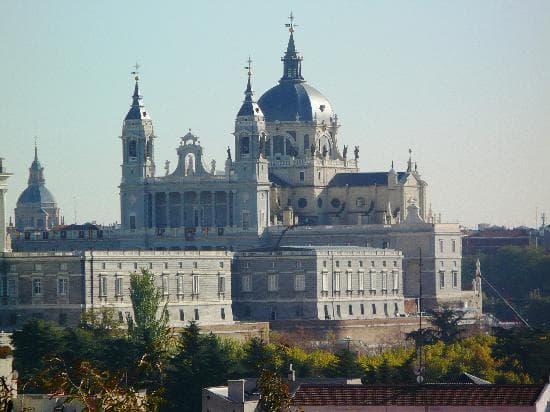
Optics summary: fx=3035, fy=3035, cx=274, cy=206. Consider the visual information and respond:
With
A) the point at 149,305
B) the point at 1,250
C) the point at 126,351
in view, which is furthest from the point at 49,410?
the point at 1,250

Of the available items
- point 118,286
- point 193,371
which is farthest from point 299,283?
A: point 193,371

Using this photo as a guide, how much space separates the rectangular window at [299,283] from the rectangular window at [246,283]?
293 cm

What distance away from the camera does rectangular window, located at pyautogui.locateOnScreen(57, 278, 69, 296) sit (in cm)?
16788

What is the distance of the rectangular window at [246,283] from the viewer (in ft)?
613

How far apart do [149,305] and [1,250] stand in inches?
561

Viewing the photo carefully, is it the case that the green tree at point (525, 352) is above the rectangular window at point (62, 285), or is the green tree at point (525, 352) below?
below

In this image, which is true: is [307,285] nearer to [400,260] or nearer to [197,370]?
A: [400,260]

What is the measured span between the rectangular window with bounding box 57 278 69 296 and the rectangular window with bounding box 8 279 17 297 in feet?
7.84

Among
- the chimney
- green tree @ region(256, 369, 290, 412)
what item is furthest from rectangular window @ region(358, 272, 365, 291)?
green tree @ region(256, 369, 290, 412)

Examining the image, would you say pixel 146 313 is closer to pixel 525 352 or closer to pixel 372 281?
pixel 525 352

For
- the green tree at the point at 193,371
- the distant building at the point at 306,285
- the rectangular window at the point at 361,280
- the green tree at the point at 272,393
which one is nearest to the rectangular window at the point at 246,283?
the distant building at the point at 306,285

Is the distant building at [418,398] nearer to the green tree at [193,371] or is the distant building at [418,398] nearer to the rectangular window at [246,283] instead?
the green tree at [193,371]

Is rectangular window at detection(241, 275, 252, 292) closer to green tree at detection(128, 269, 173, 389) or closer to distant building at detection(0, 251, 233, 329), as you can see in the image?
distant building at detection(0, 251, 233, 329)

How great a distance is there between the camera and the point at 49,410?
8644 centimetres
